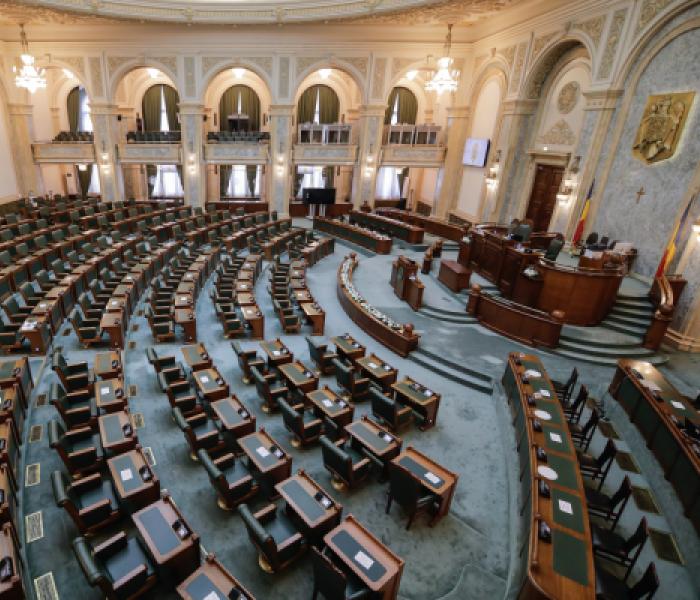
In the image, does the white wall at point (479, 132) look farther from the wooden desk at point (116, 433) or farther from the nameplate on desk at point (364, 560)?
the nameplate on desk at point (364, 560)

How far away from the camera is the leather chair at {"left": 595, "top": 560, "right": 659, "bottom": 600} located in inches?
138

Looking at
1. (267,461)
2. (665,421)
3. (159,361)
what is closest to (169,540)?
(267,461)

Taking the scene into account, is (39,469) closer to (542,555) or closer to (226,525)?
(226,525)

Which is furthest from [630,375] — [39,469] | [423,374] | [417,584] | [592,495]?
[39,469]

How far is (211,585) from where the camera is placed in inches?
140

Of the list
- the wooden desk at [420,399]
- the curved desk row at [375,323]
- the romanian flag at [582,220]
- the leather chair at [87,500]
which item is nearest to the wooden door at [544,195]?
the romanian flag at [582,220]

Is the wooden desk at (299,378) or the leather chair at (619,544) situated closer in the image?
the leather chair at (619,544)

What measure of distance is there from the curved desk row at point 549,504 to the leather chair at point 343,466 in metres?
1.91

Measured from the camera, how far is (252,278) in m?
11.3

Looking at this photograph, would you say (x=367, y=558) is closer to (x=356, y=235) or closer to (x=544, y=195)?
(x=544, y=195)

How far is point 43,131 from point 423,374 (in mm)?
23433

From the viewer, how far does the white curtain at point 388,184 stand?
74.3ft

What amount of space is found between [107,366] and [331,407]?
12.3 feet

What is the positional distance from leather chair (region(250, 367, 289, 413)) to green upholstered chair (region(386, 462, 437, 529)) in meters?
2.42
